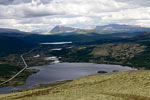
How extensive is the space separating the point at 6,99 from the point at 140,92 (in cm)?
5246

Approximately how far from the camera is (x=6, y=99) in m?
89.1

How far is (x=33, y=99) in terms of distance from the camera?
78.0 meters

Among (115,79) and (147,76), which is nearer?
(147,76)

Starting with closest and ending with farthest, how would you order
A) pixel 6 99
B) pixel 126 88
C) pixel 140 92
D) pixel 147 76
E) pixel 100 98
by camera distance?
pixel 100 98
pixel 140 92
pixel 126 88
pixel 6 99
pixel 147 76

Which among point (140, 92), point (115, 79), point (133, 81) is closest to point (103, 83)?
point (115, 79)

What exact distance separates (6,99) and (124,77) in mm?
53032

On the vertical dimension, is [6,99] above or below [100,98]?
below

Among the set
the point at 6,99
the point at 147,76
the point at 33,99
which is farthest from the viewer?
the point at 147,76

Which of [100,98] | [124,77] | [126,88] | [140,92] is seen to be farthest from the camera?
[124,77]

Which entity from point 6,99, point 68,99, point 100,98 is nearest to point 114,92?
point 100,98

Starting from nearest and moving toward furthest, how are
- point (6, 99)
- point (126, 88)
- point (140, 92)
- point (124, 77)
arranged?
point (140, 92) < point (126, 88) < point (6, 99) < point (124, 77)

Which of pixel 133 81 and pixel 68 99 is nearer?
pixel 68 99

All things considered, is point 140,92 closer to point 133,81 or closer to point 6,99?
point 133,81

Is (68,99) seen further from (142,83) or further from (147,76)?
(147,76)
